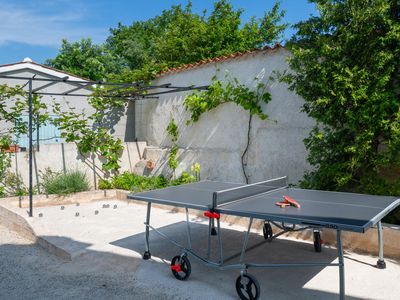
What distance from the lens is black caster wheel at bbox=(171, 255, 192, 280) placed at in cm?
442

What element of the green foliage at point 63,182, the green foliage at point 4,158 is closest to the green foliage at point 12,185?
the green foliage at point 4,158

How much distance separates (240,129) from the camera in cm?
868

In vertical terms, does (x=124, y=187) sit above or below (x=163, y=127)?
below

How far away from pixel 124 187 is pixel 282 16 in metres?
16.3

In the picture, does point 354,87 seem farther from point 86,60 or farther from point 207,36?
point 86,60

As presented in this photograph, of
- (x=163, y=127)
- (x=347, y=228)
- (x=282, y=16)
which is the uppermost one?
(x=282, y=16)

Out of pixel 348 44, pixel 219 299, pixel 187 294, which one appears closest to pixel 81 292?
pixel 187 294

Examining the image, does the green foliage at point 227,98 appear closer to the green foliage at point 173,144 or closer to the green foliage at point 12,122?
the green foliage at point 173,144

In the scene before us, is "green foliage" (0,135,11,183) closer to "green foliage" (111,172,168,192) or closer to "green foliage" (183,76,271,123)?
"green foliage" (111,172,168,192)

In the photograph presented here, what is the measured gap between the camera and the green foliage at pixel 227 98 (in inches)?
322

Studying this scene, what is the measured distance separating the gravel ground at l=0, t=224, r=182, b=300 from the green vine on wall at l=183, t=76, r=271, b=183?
4533mm

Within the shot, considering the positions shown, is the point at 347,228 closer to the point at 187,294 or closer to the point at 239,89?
the point at 187,294

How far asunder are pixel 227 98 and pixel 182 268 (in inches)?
207

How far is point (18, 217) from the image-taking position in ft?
23.0
